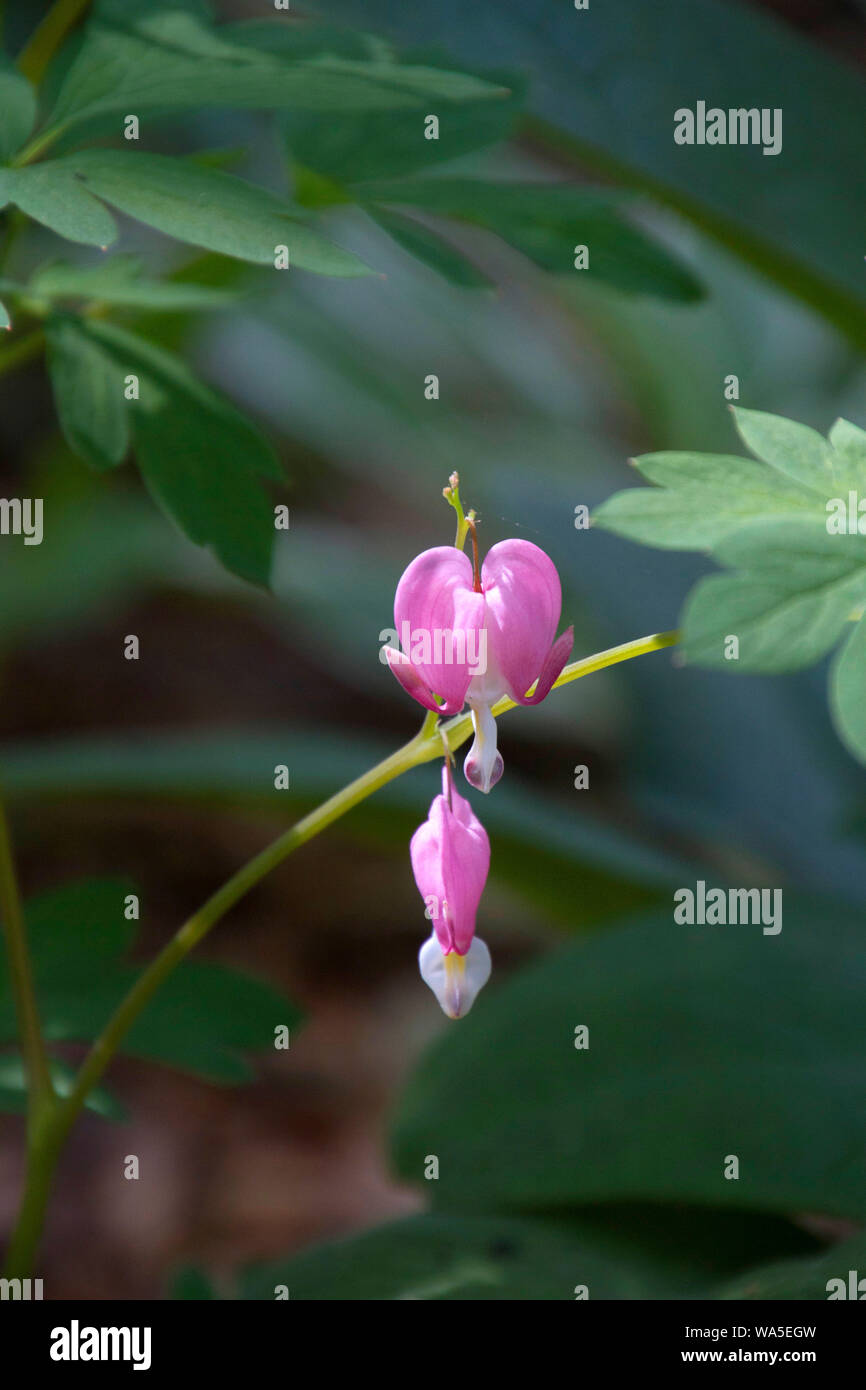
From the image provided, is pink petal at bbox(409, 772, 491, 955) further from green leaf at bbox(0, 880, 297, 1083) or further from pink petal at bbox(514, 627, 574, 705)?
green leaf at bbox(0, 880, 297, 1083)

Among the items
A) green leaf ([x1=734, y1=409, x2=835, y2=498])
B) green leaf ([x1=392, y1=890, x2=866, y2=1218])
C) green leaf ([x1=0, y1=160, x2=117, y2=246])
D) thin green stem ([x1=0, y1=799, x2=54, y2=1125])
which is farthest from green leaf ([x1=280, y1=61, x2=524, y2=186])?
green leaf ([x1=392, y1=890, x2=866, y2=1218])

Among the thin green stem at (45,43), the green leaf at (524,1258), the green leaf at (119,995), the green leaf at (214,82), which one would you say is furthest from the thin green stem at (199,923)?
the thin green stem at (45,43)

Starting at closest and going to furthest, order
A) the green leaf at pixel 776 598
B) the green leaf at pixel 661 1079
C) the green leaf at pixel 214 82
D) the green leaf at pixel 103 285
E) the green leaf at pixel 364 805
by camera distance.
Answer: the green leaf at pixel 776 598, the green leaf at pixel 214 82, the green leaf at pixel 103 285, the green leaf at pixel 661 1079, the green leaf at pixel 364 805

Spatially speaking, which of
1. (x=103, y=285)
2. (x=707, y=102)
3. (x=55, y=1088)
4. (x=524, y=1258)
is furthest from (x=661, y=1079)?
(x=707, y=102)

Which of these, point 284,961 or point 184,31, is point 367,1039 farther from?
point 184,31

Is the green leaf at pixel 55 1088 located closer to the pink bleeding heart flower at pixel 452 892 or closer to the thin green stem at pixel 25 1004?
the thin green stem at pixel 25 1004

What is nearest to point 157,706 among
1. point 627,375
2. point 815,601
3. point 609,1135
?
point 627,375

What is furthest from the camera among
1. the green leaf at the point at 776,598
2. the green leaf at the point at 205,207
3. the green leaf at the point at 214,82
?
the green leaf at the point at 214,82
